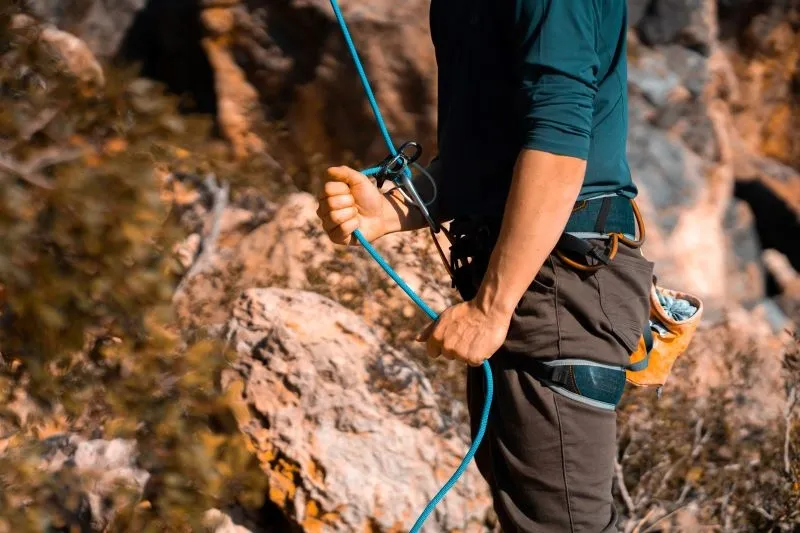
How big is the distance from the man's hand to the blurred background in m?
0.82

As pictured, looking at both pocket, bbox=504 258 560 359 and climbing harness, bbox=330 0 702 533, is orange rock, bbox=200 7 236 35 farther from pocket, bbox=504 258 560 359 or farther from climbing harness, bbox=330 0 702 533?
pocket, bbox=504 258 560 359

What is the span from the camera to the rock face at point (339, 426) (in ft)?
9.57

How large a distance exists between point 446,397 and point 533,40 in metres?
2.02

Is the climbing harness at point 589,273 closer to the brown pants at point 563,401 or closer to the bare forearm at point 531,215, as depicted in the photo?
the brown pants at point 563,401

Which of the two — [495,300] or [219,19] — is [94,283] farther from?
[219,19]

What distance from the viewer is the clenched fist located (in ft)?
6.48

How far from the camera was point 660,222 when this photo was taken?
709 cm

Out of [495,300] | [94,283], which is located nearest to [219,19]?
[94,283]

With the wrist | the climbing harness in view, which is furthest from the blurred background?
the wrist

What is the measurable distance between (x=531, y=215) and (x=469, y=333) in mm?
261

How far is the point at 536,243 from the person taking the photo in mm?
1638

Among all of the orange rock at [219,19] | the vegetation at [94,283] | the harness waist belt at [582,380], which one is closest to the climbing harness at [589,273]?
the harness waist belt at [582,380]

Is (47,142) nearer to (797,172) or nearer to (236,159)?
(236,159)

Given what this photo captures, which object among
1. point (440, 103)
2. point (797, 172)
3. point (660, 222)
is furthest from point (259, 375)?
point (797, 172)
